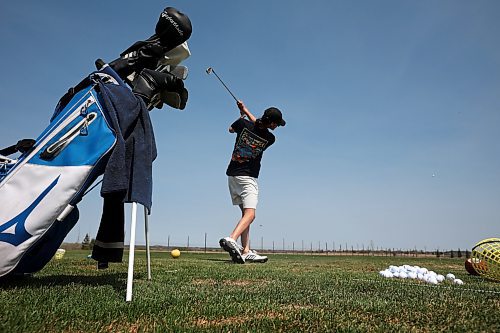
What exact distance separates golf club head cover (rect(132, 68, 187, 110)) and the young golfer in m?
4.58

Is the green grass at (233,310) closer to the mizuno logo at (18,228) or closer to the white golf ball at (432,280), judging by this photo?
the mizuno logo at (18,228)

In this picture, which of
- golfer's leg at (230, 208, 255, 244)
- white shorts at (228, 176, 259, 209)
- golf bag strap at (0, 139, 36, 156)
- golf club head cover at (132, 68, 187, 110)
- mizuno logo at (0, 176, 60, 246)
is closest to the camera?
mizuno logo at (0, 176, 60, 246)

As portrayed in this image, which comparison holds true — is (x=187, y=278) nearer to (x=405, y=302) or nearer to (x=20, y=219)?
(x=20, y=219)

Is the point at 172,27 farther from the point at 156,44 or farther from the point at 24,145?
the point at 24,145

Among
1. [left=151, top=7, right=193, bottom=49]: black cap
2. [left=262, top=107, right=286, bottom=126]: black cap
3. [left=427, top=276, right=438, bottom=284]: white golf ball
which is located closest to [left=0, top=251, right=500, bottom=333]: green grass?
[left=427, top=276, right=438, bottom=284]: white golf ball

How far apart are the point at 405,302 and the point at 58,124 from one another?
2797 mm

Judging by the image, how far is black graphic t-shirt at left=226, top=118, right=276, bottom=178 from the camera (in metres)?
8.12

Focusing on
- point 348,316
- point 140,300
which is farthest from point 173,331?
point 348,316

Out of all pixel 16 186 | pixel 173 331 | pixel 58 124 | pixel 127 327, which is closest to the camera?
pixel 173 331

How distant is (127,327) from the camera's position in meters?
1.84

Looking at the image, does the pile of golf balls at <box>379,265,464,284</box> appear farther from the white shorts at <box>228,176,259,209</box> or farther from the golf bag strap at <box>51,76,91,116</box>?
the golf bag strap at <box>51,76,91,116</box>

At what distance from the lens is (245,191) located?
7.93m

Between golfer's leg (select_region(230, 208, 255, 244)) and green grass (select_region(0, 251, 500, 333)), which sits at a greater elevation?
golfer's leg (select_region(230, 208, 255, 244))

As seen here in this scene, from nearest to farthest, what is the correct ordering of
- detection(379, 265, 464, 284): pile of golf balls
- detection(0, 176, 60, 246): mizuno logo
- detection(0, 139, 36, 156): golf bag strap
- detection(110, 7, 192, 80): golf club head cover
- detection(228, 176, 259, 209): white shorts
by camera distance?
detection(0, 176, 60, 246): mizuno logo < detection(0, 139, 36, 156): golf bag strap < detection(110, 7, 192, 80): golf club head cover < detection(379, 265, 464, 284): pile of golf balls < detection(228, 176, 259, 209): white shorts
